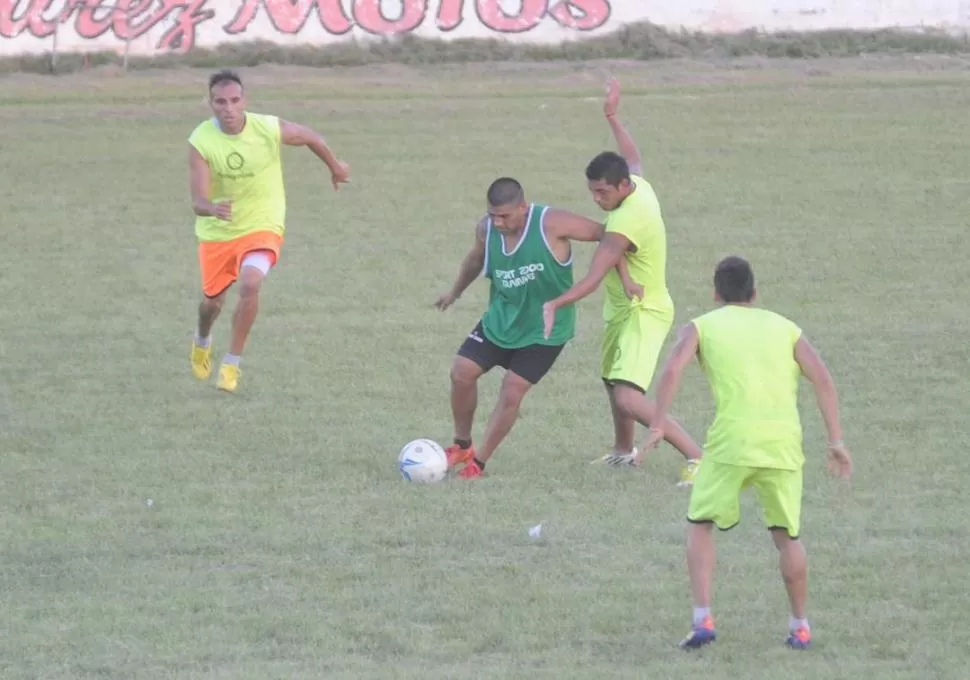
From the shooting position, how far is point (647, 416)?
9.21m

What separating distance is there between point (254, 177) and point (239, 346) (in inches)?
44.2

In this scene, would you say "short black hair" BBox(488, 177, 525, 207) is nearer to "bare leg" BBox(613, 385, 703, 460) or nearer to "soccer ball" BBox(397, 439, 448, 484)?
"bare leg" BBox(613, 385, 703, 460)

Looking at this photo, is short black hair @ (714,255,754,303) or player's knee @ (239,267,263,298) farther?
player's knee @ (239,267,263,298)

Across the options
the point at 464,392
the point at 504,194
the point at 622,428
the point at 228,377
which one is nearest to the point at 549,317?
the point at 504,194

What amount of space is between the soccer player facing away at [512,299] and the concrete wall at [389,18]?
21890mm

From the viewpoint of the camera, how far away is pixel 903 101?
984 inches

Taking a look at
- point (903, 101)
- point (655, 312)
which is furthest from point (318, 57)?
point (655, 312)

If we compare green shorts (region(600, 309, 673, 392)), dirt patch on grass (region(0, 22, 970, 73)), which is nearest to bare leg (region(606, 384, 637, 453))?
green shorts (region(600, 309, 673, 392))

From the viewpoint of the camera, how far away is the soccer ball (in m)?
9.30

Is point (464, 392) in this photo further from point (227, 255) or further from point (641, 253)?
point (227, 255)

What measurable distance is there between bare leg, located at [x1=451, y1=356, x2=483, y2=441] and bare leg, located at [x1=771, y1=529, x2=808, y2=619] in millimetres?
3071

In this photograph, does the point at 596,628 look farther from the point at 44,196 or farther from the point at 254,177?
the point at 44,196

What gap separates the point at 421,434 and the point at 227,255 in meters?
2.19

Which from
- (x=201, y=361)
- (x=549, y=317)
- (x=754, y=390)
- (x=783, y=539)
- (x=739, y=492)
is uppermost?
(x=754, y=390)
